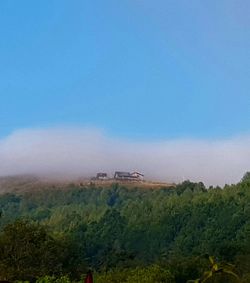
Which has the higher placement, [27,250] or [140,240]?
[27,250]

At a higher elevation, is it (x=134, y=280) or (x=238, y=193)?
(x=238, y=193)

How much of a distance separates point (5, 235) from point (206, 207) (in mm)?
87306

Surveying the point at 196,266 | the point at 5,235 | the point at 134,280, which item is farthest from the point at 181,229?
the point at 134,280

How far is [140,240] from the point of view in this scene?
125 meters

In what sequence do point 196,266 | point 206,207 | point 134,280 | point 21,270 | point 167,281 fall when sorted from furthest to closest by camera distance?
point 206,207
point 196,266
point 21,270
point 167,281
point 134,280

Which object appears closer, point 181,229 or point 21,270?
point 21,270

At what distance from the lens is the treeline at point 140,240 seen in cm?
5409

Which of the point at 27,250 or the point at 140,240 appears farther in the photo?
the point at 140,240

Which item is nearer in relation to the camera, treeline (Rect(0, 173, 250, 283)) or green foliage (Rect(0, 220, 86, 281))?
green foliage (Rect(0, 220, 86, 281))

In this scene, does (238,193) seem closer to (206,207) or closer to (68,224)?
(206,207)

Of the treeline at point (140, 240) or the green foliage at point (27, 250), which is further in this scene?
the treeline at point (140, 240)

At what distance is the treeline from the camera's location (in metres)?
54.1

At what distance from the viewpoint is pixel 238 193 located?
A: 146375 millimetres

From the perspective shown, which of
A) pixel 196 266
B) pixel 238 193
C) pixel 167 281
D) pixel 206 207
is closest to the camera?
pixel 167 281
